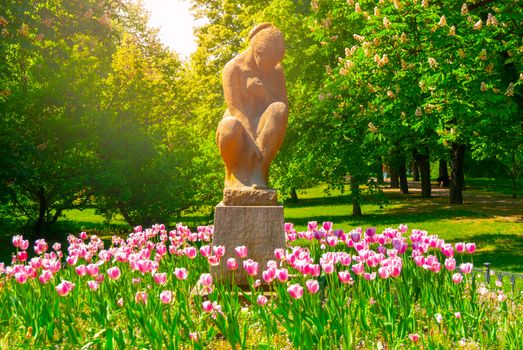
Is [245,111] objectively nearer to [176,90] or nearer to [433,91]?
[433,91]

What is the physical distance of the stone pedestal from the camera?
21.7 ft

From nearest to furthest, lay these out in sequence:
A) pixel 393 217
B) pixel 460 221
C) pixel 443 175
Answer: pixel 460 221 → pixel 393 217 → pixel 443 175

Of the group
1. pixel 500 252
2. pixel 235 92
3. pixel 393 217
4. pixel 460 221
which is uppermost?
pixel 235 92

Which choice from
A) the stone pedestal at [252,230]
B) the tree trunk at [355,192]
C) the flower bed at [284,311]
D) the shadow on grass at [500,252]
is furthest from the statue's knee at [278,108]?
the tree trunk at [355,192]

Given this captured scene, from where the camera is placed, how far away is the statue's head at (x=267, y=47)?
23.6 feet

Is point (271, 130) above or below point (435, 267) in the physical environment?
above

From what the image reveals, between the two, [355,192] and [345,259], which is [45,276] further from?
[355,192]

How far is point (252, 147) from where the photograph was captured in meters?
7.08

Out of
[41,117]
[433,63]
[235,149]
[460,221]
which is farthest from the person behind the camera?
[460,221]

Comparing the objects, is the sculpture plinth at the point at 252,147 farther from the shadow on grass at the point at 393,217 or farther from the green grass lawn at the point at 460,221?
the shadow on grass at the point at 393,217

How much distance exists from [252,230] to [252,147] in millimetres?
1030

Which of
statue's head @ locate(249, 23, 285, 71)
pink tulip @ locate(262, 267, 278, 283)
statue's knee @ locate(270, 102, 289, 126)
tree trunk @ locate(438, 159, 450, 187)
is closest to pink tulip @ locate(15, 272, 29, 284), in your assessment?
pink tulip @ locate(262, 267, 278, 283)

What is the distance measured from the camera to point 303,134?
19.5 m

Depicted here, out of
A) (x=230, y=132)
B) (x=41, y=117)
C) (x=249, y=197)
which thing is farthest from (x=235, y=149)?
(x=41, y=117)
